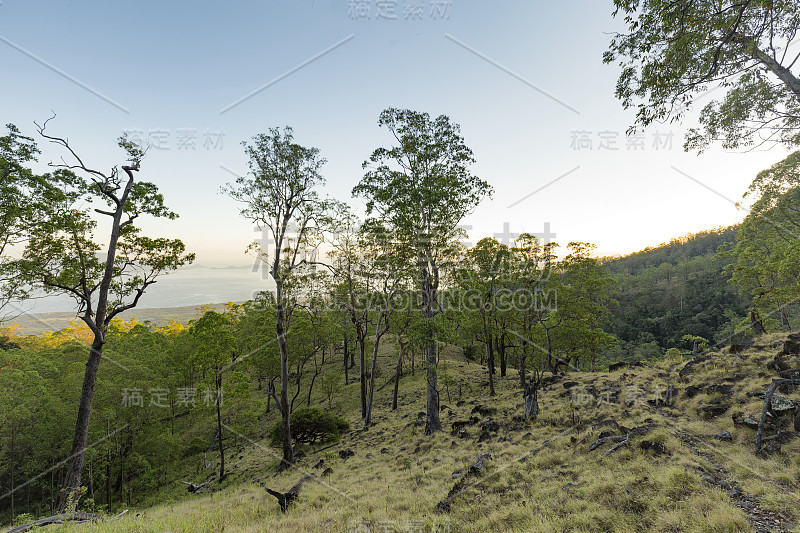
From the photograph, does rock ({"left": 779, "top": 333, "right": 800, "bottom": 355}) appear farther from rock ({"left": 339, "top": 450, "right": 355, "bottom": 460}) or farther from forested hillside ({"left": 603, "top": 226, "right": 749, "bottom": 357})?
forested hillside ({"left": 603, "top": 226, "right": 749, "bottom": 357})

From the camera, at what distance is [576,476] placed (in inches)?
332

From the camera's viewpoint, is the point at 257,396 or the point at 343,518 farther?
the point at 257,396

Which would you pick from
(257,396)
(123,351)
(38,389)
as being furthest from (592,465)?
(257,396)

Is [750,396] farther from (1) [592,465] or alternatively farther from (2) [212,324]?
(2) [212,324]

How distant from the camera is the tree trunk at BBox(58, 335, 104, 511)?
1147cm

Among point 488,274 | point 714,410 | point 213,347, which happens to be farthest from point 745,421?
point 213,347

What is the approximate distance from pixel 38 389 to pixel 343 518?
31517 mm

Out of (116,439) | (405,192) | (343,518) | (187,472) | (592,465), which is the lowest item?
(187,472)

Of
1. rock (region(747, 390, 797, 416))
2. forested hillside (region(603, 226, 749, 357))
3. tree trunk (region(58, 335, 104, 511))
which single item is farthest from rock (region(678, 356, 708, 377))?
forested hillside (region(603, 226, 749, 357))

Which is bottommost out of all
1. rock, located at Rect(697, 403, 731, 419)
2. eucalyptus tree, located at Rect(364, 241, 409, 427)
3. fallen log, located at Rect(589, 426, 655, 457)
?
fallen log, located at Rect(589, 426, 655, 457)

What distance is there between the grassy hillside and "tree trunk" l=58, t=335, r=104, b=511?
135 inches

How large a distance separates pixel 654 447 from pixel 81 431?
20.4 m

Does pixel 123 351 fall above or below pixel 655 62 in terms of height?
below

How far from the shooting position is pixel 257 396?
43.1m
